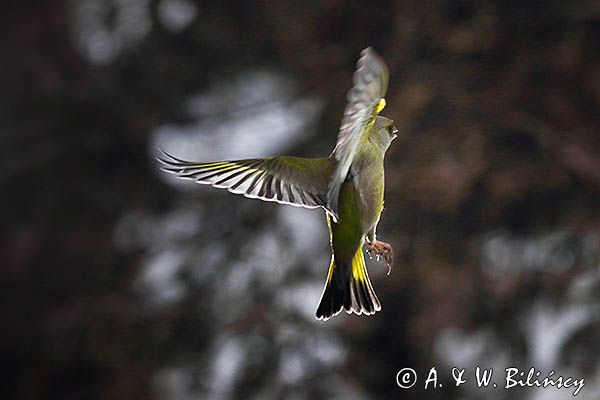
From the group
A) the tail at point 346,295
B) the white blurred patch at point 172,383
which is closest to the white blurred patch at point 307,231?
the white blurred patch at point 172,383

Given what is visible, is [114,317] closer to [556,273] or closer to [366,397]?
[366,397]

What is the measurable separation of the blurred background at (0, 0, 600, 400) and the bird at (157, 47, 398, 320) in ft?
3.09

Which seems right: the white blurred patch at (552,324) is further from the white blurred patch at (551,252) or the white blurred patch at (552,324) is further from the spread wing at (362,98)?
the spread wing at (362,98)

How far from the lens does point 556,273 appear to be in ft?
5.26

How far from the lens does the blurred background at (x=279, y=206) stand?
163 centimetres

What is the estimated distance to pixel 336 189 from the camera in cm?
58

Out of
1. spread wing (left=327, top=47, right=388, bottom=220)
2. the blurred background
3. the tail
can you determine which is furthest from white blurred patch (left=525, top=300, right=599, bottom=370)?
spread wing (left=327, top=47, right=388, bottom=220)

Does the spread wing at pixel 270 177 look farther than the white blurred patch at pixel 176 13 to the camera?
No

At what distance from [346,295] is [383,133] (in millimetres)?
149

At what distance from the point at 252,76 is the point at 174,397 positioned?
763mm

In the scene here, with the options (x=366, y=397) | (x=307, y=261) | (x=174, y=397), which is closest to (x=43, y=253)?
(x=174, y=397)

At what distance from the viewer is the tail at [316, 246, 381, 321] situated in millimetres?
656

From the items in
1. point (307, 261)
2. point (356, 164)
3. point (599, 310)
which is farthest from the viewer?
point (307, 261)

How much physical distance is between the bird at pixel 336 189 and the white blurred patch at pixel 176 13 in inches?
46.5
